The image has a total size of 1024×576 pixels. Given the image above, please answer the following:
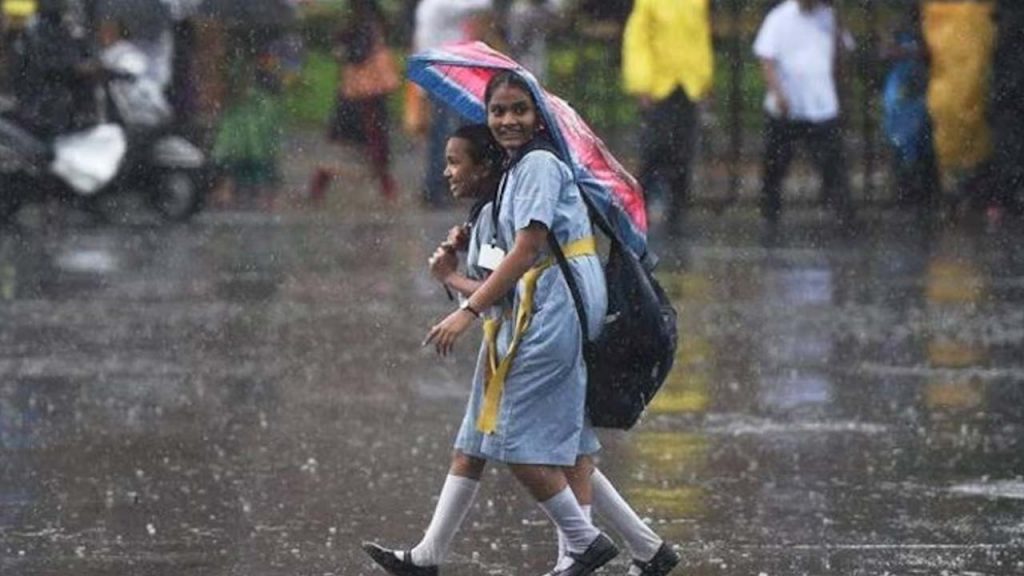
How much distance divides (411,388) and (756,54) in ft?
32.4

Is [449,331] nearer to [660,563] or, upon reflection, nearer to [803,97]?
[660,563]

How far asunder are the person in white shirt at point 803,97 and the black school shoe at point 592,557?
1388cm

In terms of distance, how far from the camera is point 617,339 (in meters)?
7.61

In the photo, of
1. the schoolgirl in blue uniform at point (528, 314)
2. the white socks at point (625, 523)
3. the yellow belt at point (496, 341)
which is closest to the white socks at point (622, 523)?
the white socks at point (625, 523)

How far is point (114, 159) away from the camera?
72.6 feet

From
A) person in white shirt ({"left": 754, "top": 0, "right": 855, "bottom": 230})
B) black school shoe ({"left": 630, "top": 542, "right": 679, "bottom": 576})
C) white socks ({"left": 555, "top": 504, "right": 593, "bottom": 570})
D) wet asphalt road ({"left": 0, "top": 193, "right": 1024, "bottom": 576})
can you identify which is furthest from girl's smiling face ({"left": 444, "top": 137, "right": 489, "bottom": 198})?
person in white shirt ({"left": 754, "top": 0, "right": 855, "bottom": 230})

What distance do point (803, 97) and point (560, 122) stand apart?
1434cm

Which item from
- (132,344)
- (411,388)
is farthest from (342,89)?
(411,388)

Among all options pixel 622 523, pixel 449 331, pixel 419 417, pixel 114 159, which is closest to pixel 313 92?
pixel 114 159

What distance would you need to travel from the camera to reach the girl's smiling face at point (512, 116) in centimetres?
753

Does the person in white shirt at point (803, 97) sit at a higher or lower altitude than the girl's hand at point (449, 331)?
lower

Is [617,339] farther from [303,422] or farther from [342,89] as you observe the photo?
[342,89]

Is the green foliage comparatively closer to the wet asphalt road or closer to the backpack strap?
the wet asphalt road

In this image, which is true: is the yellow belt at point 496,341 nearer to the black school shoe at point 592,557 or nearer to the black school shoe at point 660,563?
the black school shoe at point 592,557
